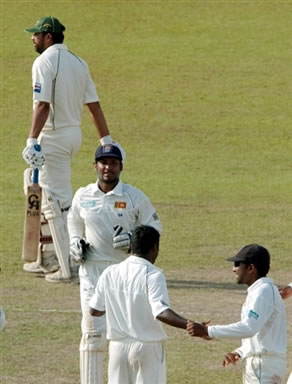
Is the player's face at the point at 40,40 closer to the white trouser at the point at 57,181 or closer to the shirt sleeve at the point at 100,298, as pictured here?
the white trouser at the point at 57,181

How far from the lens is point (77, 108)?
13.1m

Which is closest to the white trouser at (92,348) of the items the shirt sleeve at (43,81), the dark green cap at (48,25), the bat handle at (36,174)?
the bat handle at (36,174)

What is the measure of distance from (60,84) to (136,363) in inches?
212

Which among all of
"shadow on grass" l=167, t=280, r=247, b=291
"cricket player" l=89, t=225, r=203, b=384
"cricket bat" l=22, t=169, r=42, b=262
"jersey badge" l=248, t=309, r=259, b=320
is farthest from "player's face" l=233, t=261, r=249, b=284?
"shadow on grass" l=167, t=280, r=247, b=291

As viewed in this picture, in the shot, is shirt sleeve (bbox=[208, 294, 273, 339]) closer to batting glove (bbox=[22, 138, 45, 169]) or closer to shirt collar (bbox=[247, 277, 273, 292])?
shirt collar (bbox=[247, 277, 273, 292])

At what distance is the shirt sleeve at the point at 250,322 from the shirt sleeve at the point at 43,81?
5397mm

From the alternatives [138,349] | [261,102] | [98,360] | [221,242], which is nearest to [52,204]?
[221,242]

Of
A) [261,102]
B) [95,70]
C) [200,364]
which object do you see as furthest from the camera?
[95,70]

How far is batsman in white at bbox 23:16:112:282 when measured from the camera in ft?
42.1

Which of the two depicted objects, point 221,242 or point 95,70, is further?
point 95,70

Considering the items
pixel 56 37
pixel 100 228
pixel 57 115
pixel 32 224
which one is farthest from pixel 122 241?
pixel 56 37

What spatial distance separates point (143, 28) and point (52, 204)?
56.1 ft

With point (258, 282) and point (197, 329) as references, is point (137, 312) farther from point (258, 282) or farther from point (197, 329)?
point (258, 282)

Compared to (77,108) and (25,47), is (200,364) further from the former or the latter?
(25,47)
